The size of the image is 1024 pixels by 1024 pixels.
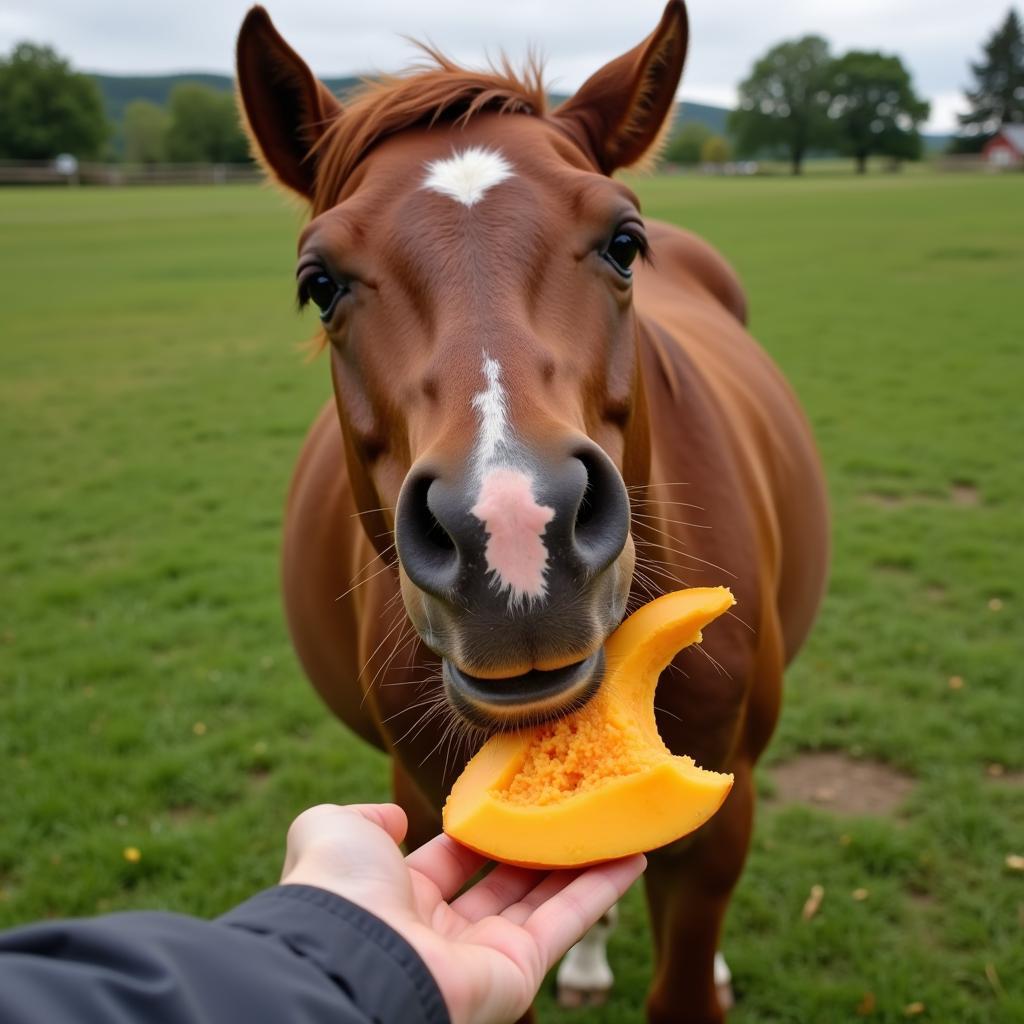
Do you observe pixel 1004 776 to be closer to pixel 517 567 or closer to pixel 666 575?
pixel 666 575

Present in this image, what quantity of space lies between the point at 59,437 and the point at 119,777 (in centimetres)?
674

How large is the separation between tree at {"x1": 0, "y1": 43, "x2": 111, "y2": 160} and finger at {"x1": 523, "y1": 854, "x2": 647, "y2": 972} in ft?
306

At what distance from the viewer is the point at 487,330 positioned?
1696 mm

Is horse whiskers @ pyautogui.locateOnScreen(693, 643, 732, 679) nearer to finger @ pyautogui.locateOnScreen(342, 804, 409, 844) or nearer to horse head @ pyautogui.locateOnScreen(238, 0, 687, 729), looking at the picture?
horse head @ pyautogui.locateOnScreen(238, 0, 687, 729)

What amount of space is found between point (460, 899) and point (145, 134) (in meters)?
121

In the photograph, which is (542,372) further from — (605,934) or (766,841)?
(766,841)

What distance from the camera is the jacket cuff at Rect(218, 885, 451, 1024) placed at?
128 centimetres

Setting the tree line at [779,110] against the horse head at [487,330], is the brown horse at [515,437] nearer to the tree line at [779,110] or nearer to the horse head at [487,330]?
the horse head at [487,330]

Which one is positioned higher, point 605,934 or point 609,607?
point 609,607

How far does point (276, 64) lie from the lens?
2.39m

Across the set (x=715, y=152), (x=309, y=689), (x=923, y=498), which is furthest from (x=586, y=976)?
(x=715, y=152)

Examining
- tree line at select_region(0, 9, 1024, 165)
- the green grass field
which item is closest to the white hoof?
the green grass field

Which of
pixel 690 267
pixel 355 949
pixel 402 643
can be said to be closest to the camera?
pixel 355 949

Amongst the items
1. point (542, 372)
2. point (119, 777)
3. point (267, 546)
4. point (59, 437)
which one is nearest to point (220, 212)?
point (59, 437)
